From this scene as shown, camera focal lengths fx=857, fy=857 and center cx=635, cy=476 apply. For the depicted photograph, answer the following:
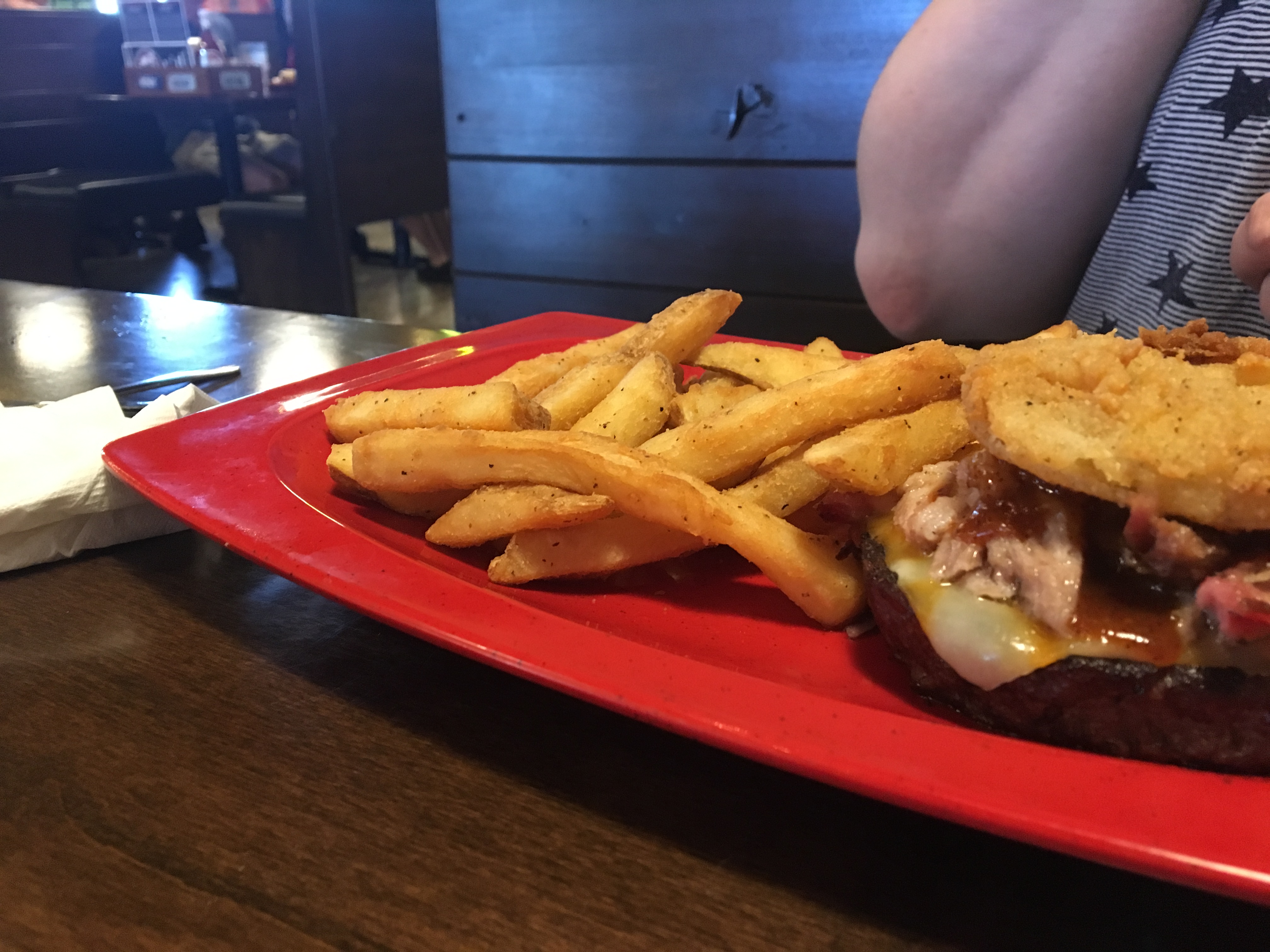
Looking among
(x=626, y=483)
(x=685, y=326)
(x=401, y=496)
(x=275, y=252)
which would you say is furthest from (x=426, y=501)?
(x=275, y=252)

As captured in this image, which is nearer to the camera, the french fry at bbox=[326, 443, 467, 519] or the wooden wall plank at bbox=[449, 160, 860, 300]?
the french fry at bbox=[326, 443, 467, 519]

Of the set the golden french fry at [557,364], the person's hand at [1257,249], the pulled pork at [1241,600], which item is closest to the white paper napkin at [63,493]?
the golden french fry at [557,364]

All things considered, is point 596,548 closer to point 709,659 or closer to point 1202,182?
point 709,659

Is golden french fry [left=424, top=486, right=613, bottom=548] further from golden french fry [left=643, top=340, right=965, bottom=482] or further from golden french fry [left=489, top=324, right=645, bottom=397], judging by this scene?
golden french fry [left=489, top=324, right=645, bottom=397]

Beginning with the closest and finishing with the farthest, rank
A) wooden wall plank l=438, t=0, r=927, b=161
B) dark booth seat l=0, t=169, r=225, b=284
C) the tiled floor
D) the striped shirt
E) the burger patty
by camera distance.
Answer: the burger patty → the striped shirt → wooden wall plank l=438, t=0, r=927, b=161 → dark booth seat l=0, t=169, r=225, b=284 → the tiled floor

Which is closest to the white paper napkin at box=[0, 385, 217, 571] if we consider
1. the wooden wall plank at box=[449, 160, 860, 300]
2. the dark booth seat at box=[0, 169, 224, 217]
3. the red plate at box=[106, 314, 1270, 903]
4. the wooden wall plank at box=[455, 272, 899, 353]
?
the red plate at box=[106, 314, 1270, 903]

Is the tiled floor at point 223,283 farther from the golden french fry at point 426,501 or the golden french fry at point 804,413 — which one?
the golden french fry at point 804,413

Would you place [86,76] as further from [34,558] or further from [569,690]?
[569,690]
